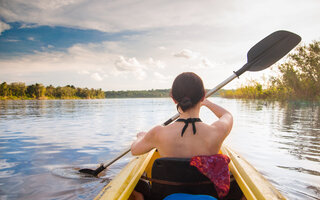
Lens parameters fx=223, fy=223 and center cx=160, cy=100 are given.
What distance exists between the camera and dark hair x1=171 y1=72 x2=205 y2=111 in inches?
58.9

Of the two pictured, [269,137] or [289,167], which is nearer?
[289,167]

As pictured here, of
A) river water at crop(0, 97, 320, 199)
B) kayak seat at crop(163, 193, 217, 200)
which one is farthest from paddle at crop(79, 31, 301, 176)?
kayak seat at crop(163, 193, 217, 200)

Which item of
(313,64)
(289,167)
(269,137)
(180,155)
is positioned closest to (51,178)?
(180,155)

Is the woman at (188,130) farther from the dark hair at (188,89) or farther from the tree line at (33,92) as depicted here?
the tree line at (33,92)

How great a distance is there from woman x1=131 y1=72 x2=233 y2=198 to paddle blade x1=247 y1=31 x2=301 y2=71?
2.23m

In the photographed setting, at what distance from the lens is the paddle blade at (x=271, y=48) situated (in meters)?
3.35

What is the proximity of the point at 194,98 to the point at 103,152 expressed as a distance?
4808 mm

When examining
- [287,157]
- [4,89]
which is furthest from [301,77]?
[4,89]

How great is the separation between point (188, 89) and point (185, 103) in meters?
0.10

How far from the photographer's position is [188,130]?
59.4 inches

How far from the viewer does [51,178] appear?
4031 mm

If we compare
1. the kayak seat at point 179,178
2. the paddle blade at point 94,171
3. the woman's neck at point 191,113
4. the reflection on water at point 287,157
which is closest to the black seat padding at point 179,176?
the kayak seat at point 179,178

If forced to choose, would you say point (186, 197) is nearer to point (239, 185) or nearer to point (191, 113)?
point (191, 113)

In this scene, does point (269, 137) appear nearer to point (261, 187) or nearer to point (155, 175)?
point (261, 187)
